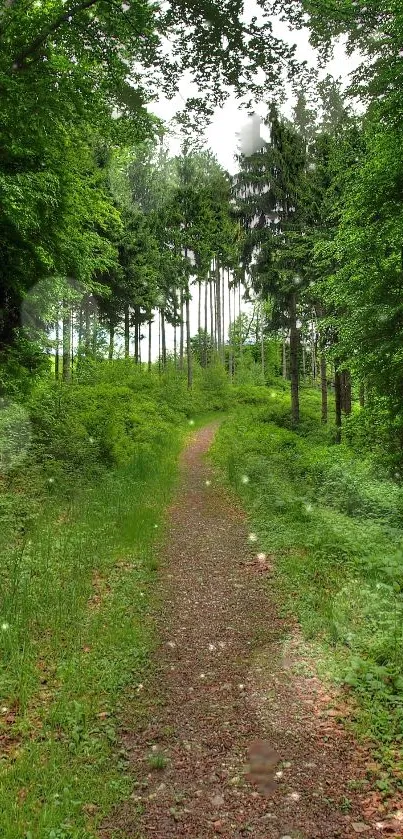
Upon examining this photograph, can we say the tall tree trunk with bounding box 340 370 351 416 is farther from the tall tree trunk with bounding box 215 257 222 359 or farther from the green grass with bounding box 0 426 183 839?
the tall tree trunk with bounding box 215 257 222 359

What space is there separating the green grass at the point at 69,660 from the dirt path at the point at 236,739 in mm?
257

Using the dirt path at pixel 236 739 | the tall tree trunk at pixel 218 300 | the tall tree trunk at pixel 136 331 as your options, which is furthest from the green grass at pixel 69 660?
the tall tree trunk at pixel 218 300

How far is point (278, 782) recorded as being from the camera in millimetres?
3174

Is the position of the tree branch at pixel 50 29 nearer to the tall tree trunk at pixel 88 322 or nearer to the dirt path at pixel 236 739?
the dirt path at pixel 236 739

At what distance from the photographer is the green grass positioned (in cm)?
304

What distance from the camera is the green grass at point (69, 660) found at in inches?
120

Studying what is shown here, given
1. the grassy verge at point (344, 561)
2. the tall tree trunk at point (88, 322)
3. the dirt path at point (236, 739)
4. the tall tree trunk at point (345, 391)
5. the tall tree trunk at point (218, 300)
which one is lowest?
the dirt path at point (236, 739)

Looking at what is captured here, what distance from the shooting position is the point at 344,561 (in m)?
6.51

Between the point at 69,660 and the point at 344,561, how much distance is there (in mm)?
3998

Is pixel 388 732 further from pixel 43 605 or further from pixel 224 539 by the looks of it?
pixel 224 539

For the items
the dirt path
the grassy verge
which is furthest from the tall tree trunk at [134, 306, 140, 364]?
the dirt path

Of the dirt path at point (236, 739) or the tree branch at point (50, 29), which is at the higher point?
the tree branch at point (50, 29)

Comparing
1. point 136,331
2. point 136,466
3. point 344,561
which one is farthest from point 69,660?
point 136,331

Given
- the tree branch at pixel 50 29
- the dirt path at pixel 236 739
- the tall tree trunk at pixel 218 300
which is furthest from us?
the tall tree trunk at pixel 218 300
